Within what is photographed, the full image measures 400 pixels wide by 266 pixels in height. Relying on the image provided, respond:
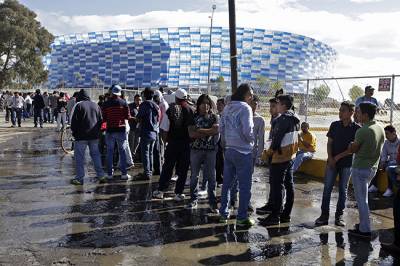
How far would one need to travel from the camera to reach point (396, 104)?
9625 mm

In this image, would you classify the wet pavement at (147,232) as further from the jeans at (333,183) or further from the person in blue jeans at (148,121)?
the person in blue jeans at (148,121)

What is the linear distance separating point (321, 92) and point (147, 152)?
6551 millimetres

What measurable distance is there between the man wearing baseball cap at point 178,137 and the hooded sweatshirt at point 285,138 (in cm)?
164

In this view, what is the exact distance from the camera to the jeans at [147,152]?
29.6ft

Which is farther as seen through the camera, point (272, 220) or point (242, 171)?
point (272, 220)

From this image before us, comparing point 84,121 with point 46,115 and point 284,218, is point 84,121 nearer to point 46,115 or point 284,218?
point 284,218

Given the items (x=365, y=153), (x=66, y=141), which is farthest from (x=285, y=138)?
(x=66, y=141)

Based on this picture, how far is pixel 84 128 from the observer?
336 inches

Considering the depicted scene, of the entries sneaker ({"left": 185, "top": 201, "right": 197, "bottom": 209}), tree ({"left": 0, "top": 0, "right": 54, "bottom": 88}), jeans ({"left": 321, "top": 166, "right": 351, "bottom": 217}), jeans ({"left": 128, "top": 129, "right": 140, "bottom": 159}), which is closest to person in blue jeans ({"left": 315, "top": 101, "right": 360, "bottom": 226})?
jeans ({"left": 321, "top": 166, "right": 351, "bottom": 217})

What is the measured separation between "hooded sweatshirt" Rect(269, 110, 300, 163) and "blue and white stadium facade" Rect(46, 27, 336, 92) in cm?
11860

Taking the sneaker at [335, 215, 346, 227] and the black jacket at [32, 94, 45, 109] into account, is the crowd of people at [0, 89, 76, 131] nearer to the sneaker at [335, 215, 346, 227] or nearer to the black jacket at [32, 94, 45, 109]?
the black jacket at [32, 94, 45, 109]

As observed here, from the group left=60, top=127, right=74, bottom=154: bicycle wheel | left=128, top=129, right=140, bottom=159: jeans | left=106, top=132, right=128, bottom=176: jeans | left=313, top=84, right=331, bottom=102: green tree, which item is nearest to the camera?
left=106, top=132, right=128, bottom=176: jeans

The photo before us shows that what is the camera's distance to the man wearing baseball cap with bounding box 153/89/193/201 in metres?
7.30

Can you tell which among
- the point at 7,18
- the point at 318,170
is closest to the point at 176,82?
the point at 7,18
